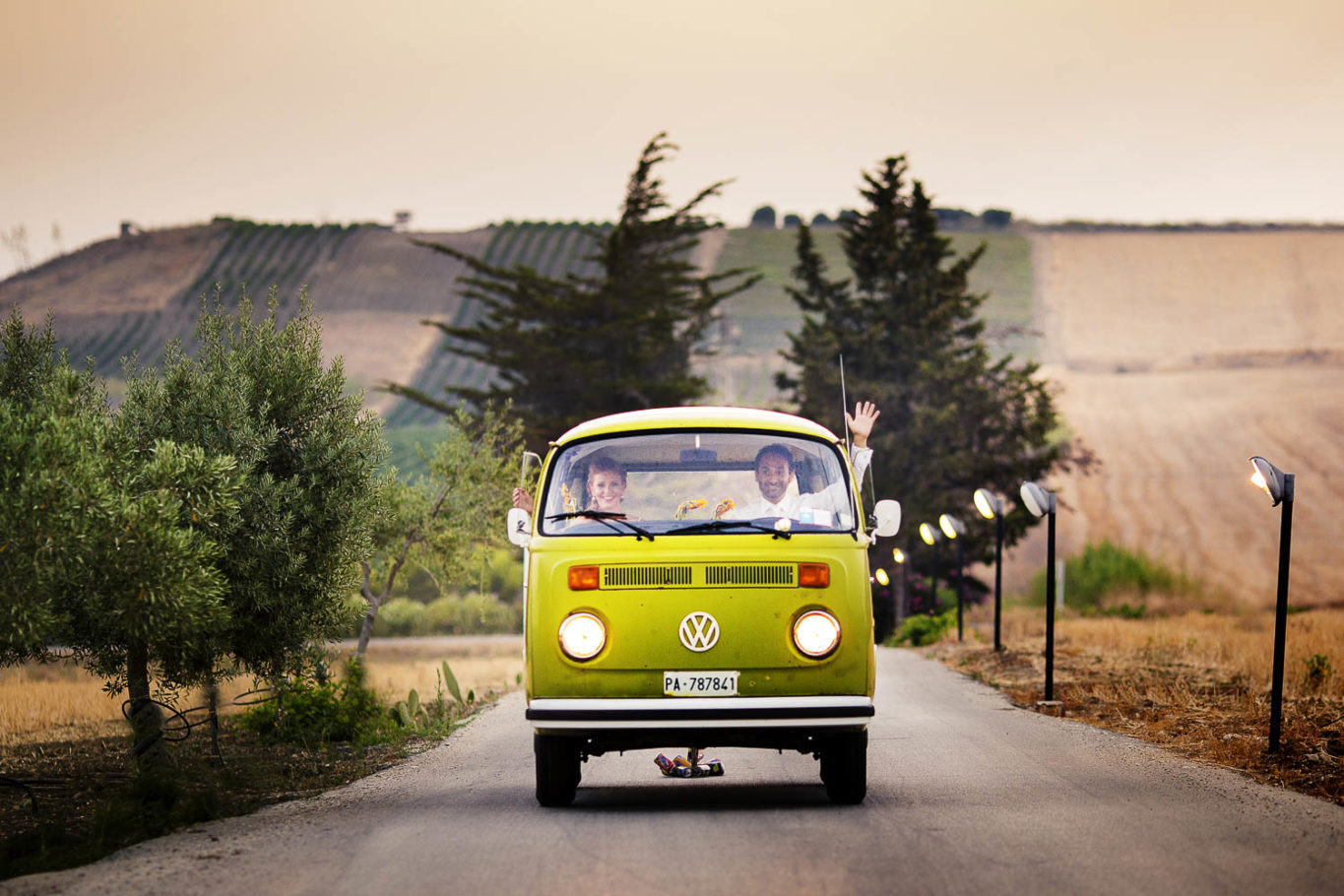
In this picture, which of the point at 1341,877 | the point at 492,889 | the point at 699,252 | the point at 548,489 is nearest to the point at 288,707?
the point at 548,489

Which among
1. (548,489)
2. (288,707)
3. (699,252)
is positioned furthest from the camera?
(699,252)

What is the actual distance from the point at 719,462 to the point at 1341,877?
175 inches

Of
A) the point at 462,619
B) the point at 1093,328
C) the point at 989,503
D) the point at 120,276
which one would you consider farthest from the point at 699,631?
the point at 120,276

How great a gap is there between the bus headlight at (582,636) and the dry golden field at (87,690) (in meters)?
7.40

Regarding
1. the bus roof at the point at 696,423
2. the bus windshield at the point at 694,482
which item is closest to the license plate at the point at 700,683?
the bus windshield at the point at 694,482

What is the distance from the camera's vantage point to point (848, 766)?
955 cm

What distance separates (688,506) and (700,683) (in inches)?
47.7

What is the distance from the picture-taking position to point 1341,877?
7.18 metres

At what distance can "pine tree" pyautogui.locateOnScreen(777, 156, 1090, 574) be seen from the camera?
145 ft

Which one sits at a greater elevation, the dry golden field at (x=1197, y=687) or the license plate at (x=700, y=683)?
the license plate at (x=700, y=683)

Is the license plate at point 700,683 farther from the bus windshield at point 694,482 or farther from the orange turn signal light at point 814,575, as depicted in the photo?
the bus windshield at point 694,482

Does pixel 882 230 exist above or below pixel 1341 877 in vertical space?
above

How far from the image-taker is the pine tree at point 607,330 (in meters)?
49.7

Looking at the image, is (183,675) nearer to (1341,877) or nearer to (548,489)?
(548,489)
